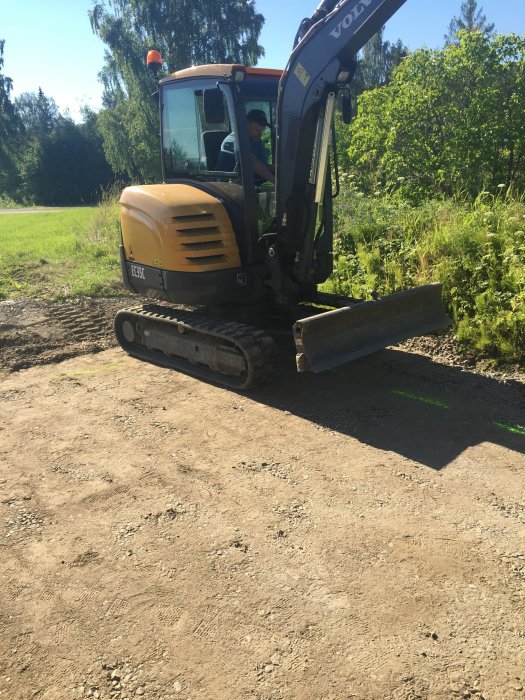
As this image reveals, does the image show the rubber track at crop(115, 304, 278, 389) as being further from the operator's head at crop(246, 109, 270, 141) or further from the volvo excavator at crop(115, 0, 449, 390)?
the operator's head at crop(246, 109, 270, 141)

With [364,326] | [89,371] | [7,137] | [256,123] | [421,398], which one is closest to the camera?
[421,398]

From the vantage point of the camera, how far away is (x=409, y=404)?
4742 mm

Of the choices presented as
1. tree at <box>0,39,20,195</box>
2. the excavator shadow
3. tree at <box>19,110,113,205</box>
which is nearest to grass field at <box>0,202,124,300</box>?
the excavator shadow

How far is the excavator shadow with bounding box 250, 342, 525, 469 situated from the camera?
13.5 feet

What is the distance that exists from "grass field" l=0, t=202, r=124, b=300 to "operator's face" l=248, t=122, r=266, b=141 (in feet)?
13.9

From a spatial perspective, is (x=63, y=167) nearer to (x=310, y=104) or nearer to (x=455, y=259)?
(x=455, y=259)

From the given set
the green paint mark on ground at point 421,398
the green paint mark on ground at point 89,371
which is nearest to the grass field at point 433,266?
the green paint mark on ground at point 421,398

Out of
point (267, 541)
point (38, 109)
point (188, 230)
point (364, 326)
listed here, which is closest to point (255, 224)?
point (188, 230)

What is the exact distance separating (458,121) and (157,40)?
25.4 m

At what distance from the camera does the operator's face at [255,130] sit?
5207mm

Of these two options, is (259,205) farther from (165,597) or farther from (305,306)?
(165,597)

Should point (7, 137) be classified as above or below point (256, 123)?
above

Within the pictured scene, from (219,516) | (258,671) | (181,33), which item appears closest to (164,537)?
(219,516)

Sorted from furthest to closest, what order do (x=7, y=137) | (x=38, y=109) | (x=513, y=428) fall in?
1. (x=38, y=109)
2. (x=7, y=137)
3. (x=513, y=428)
